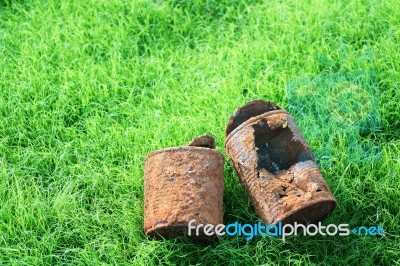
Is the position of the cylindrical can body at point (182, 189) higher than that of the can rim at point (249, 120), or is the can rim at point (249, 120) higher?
the can rim at point (249, 120)

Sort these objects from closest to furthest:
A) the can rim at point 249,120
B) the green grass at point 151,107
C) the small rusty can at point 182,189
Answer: the small rusty can at point 182,189
the green grass at point 151,107
the can rim at point 249,120

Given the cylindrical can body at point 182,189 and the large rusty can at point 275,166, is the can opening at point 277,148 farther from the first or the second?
the cylindrical can body at point 182,189

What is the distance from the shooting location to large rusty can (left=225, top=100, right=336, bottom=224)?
348 cm

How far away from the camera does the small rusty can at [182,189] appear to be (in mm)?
3447

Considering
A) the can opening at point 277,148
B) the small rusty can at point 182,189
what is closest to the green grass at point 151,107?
the small rusty can at point 182,189

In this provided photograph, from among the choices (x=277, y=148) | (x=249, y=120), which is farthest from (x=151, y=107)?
(x=277, y=148)

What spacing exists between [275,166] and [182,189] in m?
0.60

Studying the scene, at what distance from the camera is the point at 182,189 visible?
3508 mm

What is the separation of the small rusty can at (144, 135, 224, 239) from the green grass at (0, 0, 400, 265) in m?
0.17

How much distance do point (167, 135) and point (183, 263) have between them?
0.99 m

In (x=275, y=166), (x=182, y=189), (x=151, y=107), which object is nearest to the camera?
(x=182, y=189)

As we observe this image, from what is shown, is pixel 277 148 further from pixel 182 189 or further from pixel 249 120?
pixel 182 189

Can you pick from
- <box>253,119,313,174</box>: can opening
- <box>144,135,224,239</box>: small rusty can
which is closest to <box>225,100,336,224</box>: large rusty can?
<box>253,119,313,174</box>: can opening

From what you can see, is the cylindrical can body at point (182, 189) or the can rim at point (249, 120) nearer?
the cylindrical can body at point (182, 189)
